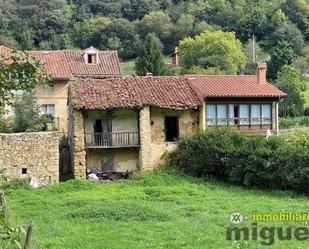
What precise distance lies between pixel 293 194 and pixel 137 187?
7.18 m

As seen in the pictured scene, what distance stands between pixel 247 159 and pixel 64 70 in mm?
20020

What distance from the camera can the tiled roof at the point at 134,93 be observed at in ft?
98.9

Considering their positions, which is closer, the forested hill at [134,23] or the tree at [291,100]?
the tree at [291,100]

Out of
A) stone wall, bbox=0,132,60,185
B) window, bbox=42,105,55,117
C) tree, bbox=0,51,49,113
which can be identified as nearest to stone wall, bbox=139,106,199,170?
Result: stone wall, bbox=0,132,60,185

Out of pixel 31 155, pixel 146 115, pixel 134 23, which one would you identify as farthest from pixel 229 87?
pixel 134 23

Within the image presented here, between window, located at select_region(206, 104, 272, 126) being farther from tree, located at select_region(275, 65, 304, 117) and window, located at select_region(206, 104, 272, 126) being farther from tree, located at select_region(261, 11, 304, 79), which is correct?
tree, located at select_region(261, 11, 304, 79)

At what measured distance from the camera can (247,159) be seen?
26.9m

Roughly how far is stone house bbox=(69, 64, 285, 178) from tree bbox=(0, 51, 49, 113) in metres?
22.9

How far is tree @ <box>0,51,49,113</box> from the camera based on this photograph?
6.57 m

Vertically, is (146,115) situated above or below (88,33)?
below

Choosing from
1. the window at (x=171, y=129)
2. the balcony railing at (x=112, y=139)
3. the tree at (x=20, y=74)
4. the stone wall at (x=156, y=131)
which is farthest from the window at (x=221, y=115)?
the tree at (x=20, y=74)

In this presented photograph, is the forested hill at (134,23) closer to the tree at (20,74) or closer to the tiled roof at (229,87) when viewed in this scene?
the tiled roof at (229,87)

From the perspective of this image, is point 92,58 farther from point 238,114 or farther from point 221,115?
point 238,114

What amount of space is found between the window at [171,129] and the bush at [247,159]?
1.42m
